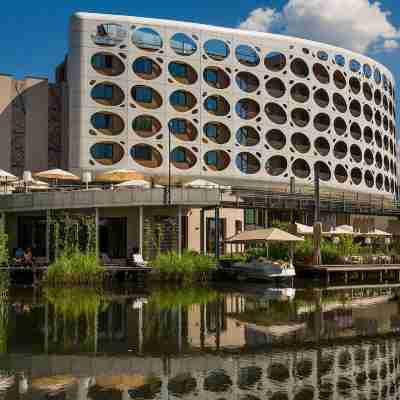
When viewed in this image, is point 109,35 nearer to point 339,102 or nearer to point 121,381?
point 339,102

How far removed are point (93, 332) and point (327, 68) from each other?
52.3 meters

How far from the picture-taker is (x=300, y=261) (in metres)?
36.0

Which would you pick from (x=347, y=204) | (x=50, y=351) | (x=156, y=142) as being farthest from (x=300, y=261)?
(x=50, y=351)

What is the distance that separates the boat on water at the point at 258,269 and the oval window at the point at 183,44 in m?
26.7

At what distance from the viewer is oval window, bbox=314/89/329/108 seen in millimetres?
62469

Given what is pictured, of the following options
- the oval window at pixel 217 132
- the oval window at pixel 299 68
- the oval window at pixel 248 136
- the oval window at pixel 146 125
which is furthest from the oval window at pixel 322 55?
the oval window at pixel 146 125

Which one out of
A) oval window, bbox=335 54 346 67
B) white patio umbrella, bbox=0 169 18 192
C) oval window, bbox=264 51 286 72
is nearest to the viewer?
white patio umbrella, bbox=0 169 18 192

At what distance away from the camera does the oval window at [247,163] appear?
185ft

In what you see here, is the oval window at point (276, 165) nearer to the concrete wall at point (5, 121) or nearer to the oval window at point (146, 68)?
the oval window at point (146, 68)

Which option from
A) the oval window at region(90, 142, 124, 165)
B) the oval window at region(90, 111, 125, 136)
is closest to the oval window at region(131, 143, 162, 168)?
the oval window at region(90, 142, 124, 165)

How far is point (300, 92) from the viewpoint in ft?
203

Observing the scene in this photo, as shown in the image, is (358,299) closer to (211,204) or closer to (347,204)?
(211,204)

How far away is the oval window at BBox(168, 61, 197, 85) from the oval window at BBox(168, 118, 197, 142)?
347 centimetres

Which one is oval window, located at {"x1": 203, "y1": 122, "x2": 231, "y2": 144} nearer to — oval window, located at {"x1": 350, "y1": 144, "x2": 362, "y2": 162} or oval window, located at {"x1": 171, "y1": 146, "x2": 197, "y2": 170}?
oval window, located at {"x1": 171, "y1": 146, "x2": 197, "y2": 170}
